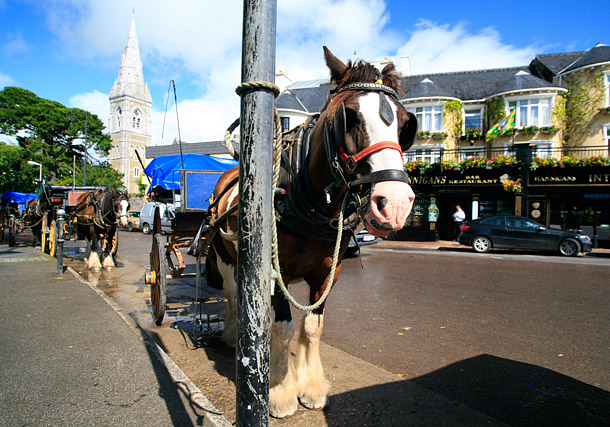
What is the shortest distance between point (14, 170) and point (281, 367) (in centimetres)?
5066

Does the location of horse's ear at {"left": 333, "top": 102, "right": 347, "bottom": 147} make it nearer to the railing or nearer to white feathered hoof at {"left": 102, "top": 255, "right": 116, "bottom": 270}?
white feathered hoof at {"left": 102, "top": 255, "right": 116, "bottom": 270}

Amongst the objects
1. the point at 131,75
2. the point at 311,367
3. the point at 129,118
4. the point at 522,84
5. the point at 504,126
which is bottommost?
the point at 311,367

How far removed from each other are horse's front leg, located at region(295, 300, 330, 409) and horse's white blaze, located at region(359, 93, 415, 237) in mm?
1376

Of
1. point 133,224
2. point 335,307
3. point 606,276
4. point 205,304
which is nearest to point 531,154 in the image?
point 606,276

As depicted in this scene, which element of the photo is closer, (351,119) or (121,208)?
(351,119)

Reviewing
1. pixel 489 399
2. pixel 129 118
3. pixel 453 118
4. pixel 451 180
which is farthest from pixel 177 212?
pixel 129 118

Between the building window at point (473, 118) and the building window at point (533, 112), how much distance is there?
1.92 metres

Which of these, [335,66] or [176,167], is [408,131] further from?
[176,167]

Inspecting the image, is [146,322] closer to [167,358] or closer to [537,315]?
[167,358]

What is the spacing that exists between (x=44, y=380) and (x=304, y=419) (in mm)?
2329

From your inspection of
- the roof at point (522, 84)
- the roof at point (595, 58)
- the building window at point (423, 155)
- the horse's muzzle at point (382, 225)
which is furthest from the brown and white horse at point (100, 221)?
the roof at point (595, 58)

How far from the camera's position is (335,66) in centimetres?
249

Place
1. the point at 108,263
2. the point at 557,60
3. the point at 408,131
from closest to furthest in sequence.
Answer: the point at 408,131 → the point at 108,263 → the point at 557,60

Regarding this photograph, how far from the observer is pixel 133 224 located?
2783 cm
